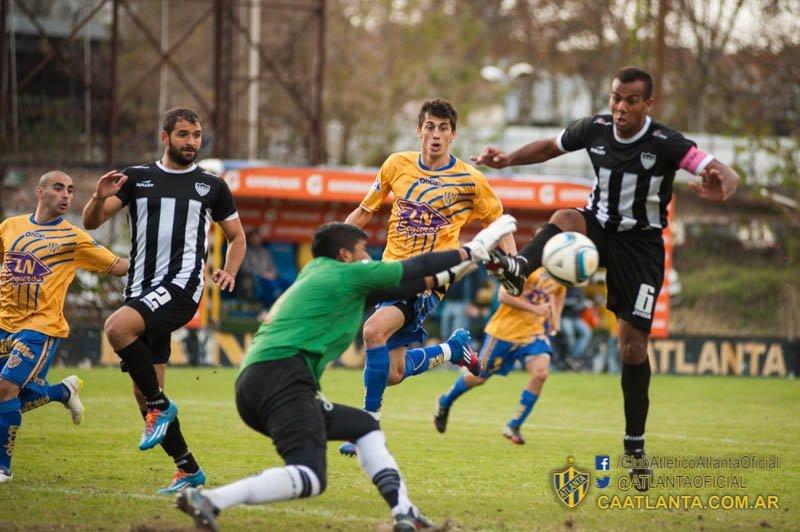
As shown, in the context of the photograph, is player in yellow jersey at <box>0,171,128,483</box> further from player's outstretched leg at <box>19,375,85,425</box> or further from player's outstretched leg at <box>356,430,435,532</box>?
player's outstretched leg at <box>356,430,435,532</box>

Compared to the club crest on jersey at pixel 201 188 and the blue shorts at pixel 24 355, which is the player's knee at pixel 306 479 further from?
the blue shorts at pixel 24 355

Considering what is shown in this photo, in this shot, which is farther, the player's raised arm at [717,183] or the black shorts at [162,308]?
the black shorts at [162,308]

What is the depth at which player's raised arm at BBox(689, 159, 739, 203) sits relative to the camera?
752cm

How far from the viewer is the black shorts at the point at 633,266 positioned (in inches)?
327

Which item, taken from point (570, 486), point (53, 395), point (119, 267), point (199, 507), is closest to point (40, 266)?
point (119, 267)

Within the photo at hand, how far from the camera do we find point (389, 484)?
6.39 meters

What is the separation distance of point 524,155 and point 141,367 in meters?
3.20

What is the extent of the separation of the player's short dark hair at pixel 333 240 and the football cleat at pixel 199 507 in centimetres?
154

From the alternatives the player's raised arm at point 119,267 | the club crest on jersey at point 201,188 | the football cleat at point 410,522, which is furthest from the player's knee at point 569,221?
the player's raised arm at point 119,267

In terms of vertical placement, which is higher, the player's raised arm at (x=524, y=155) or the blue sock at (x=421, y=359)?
the player's raised arm at (x=524, y=155)

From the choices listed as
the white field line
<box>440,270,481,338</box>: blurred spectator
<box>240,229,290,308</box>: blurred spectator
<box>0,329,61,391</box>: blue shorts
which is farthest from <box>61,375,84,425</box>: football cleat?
<box>440,270,481,338</box>: blurred spectator

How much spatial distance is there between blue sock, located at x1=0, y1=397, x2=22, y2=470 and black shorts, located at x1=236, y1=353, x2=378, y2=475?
2748 millimetres

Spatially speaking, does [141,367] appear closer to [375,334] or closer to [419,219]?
[375,334]

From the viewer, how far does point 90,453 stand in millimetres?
9633
